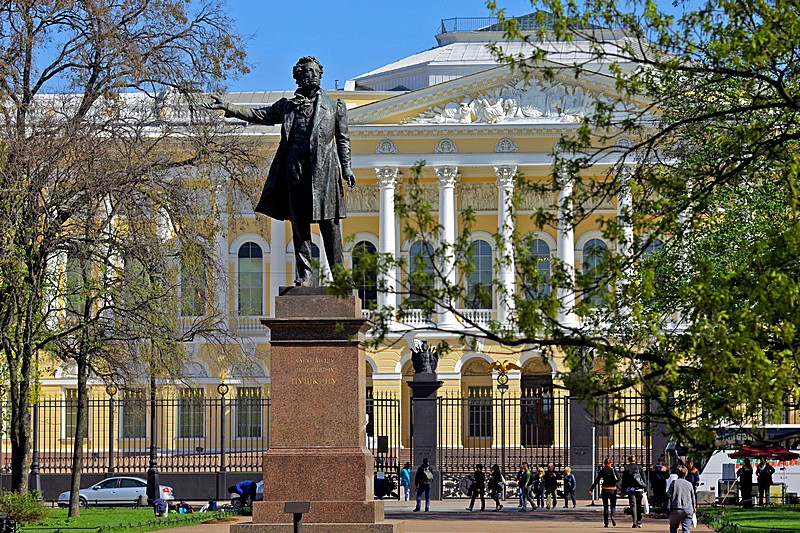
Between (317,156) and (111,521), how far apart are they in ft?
38.8

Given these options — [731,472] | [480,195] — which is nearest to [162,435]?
[731,472]

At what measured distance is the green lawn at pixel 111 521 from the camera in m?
22.9

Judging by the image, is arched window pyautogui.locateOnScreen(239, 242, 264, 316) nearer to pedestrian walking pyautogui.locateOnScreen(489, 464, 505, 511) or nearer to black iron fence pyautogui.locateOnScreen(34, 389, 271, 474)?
black iron fence pyautogui.locateOnScreen(34, 389, 271, 474)

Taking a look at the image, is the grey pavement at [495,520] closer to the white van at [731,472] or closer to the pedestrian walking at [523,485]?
the pedestrian walking at [523,485]

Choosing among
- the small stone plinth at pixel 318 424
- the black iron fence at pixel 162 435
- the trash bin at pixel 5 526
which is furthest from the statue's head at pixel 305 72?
the black iron fence at pixel 162 435

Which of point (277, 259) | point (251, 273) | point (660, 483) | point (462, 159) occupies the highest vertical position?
point (462, 159)

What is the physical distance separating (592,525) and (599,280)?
16725 mm

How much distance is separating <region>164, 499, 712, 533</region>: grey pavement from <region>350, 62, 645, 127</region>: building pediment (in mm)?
28987

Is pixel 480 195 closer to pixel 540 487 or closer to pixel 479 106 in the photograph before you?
pixel 479 106

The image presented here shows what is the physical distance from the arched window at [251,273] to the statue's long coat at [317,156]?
48593mm

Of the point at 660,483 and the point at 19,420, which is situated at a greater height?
the point at 19,420

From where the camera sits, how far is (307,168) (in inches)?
658

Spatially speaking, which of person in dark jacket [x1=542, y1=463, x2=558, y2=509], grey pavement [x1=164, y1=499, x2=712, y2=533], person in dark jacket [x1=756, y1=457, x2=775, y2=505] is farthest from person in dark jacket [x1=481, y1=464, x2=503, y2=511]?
person in dark jacket [x1=756, y1=457, x2=775, y2=505]

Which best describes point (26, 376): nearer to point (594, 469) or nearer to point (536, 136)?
point (594, 469)
